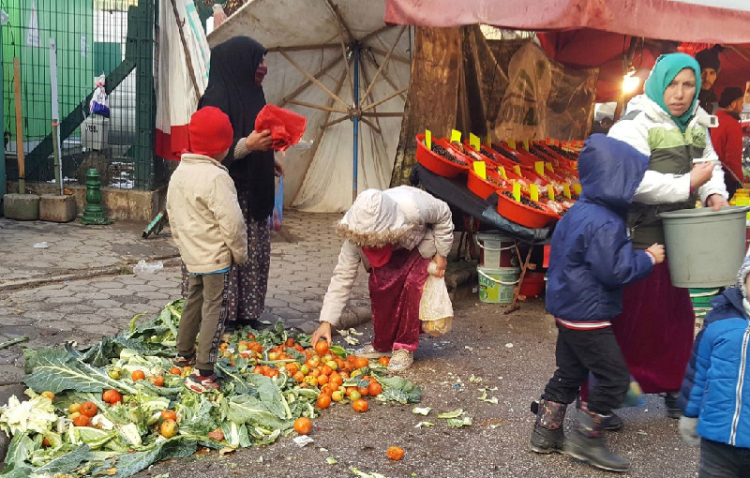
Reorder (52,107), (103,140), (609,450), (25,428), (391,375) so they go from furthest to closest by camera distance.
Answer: (103,140), (52,107), (391,375), (609,450), (25,428)

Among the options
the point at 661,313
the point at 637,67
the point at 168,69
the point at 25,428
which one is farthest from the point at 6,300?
the point at 637,67

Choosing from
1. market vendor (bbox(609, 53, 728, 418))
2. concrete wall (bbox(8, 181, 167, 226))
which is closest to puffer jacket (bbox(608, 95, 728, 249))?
market vendor (bbox(609, 53, 728, 418))

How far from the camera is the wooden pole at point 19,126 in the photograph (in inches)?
370

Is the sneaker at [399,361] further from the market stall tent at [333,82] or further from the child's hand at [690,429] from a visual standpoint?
the market stall tent at [333,82]

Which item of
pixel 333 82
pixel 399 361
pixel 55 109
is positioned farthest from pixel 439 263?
pixel 55 109

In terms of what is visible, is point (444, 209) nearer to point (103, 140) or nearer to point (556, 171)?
point (556, 171)

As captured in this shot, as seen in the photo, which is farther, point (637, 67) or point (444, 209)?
point (637, 67)

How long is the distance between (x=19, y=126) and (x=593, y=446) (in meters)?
8.41

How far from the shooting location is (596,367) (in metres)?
3.75

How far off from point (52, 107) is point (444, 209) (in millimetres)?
6388

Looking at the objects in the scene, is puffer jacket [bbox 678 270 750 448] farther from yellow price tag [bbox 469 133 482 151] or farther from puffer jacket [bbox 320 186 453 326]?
yellow price tag [bbox 469 133 482 151]

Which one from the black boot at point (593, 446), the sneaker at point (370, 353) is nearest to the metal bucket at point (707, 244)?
the black boot at point (593, 446)

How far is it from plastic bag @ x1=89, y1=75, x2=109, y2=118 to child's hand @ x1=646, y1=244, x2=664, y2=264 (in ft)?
26.2

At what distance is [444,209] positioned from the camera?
5000 mm
